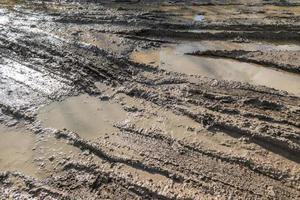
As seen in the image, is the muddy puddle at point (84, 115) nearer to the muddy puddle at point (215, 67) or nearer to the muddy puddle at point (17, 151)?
the muddy puddle at point (17, 151)

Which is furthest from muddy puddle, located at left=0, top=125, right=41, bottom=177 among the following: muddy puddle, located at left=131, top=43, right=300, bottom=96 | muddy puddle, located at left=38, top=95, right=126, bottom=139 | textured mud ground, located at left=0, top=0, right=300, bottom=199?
muddy puddle, located at left=131, top=43, right=300, bottom=96

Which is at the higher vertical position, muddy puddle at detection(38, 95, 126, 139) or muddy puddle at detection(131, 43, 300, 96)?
muddy puddle at detection(131, 43, 300, 96)

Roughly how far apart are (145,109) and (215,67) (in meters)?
1.58

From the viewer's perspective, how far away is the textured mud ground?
4.03 m

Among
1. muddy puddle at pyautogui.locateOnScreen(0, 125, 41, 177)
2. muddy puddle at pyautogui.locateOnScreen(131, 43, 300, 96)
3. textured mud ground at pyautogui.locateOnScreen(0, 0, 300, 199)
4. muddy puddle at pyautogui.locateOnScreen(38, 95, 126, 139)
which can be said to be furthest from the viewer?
muddy puddle at pyautogui.locateOnScreen(131, 43, 300, 96)

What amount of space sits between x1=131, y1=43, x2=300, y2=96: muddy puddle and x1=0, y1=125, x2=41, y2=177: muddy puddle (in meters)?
2.28

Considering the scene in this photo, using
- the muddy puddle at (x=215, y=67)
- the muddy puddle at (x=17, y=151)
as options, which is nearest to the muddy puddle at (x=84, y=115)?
the muddy puddle at (x=17, y=151)

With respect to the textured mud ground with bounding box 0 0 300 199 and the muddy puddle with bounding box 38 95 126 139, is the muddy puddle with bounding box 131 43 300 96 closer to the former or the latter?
the textured mud ground with bounding box 0 0 300 199

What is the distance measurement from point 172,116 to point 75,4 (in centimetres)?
504

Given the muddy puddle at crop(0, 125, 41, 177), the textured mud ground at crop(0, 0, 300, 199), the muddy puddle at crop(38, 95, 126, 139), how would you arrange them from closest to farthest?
the textured mud ground at crop(0, 0, 300, 199)
the muddy puddle at crop(0, 125, 41, 177)
the muddy puddle at crop(38, 95, 126, 139)

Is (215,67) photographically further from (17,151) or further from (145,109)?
(17,151)

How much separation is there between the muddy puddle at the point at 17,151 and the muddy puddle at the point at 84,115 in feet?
1.07

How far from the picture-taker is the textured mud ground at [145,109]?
403 cm

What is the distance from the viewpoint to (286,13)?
306 inches
